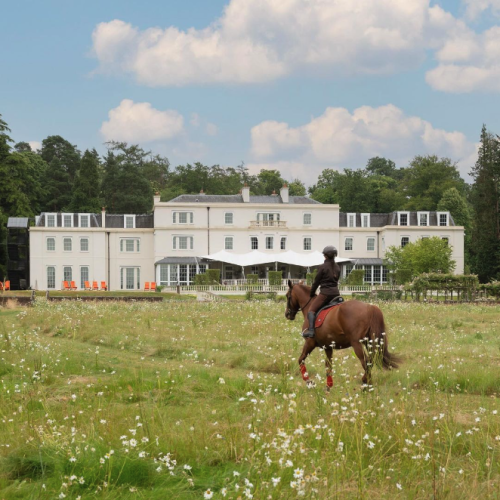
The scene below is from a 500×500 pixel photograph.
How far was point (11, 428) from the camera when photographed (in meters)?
5.45

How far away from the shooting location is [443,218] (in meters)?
54.7

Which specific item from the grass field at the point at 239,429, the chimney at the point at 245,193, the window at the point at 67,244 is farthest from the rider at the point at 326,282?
the window at the point at 67,244

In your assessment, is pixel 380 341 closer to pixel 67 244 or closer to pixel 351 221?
pixel 67 244

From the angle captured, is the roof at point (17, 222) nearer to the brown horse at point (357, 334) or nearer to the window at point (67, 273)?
the window at point (67, 273)

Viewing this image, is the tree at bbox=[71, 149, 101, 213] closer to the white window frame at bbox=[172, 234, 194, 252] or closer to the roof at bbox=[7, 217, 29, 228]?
the roof at bbox=[7, 217, 29, 228]

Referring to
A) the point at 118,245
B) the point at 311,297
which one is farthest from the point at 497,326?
the point at 118,245

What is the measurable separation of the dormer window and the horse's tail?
4905 cm

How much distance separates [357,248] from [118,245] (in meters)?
21.1

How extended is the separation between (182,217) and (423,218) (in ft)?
70.4

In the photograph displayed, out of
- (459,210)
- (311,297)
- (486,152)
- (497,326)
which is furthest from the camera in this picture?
(459,210)

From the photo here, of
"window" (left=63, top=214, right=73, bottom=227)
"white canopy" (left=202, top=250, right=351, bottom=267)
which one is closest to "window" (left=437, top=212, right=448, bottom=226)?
"white canopy" (left=202, top=250, right=351, bottom=267)

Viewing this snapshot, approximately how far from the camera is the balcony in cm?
5256

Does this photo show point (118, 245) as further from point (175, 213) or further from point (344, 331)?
point (344, 331)

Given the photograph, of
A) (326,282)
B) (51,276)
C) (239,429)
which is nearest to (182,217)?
(51,276)
